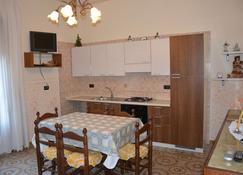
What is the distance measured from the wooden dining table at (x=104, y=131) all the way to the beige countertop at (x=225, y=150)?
1.09 m

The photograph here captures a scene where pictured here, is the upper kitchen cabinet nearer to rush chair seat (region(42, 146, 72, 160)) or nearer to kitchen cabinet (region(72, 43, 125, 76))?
kitchen cabinet (region(72, 43, 125, 76))

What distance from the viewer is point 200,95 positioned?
3730 mm

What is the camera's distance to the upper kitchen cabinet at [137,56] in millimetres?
4270

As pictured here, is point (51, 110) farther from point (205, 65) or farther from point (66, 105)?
point (205, 65)

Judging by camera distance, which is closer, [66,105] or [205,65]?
[205,65]

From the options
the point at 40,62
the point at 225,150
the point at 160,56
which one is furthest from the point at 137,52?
the point at 225,150

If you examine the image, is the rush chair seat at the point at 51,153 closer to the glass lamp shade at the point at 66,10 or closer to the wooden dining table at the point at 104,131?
the wooden dining table at the point at 104,131

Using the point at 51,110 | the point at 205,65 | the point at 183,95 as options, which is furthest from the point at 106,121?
the point at 51,110

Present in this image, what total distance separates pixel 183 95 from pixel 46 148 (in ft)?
7.97

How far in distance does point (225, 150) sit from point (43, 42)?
13.0ft

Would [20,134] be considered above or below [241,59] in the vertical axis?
below

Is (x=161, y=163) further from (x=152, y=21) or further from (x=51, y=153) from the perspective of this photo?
(x=152, y=21)

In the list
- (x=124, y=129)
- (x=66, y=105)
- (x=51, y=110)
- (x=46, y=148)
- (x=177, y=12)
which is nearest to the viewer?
(x=124, y=129)

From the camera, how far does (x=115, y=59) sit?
466 centimetres
